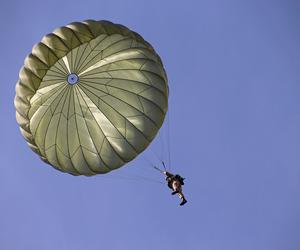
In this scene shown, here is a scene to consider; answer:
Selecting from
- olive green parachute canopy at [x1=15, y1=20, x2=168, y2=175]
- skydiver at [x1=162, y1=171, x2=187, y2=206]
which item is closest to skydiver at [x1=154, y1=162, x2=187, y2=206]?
skydiver at [x1=162, y1=171, x2=187, y2=206]

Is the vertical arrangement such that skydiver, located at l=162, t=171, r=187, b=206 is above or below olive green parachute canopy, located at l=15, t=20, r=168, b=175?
below

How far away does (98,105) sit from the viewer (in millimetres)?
22094

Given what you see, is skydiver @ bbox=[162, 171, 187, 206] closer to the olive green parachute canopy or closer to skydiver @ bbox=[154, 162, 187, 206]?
skydiver @ bbox=[154, 162, 187, 206]

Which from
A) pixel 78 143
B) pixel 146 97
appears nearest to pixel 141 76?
pixel 146 97

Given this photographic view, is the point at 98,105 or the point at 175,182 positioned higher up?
the point at 98,105

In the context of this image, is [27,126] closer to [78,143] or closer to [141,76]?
[78,143]

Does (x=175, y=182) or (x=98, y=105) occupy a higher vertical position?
(x=98, y=105)

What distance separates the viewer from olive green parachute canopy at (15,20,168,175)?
21422 mm

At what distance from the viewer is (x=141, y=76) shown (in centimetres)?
2200

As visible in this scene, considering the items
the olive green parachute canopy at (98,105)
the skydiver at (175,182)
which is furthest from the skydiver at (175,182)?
the olive green parachute canopy at (98,105)

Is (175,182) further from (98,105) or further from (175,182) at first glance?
(98,105)

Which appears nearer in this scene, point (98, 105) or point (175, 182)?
point (175, 182)

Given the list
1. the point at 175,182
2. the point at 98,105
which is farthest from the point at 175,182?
the point at 98,105

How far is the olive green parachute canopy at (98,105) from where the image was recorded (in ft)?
70.3
